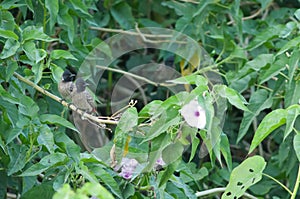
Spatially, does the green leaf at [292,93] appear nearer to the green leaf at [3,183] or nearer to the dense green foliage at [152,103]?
the dense green foliage at [152,103]

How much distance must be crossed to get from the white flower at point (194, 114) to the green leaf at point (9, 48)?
2.26ft

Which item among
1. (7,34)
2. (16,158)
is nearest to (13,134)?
(16,158)

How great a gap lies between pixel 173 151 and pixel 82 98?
621mm

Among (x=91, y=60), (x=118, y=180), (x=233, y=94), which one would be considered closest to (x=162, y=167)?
(x=118, y=180)

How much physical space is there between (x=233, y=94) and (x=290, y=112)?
16 cm

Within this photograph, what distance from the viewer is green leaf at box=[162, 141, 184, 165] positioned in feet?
6.30

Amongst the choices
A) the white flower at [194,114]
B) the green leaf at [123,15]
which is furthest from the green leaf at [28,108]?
the green leaf at [123,15]

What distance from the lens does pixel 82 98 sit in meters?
2.47

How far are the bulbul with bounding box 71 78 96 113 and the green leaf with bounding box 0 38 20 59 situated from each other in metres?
0.26

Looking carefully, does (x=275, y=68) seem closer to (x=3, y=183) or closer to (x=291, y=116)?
(x=291, y=116)

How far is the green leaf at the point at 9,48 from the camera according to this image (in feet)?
7.61

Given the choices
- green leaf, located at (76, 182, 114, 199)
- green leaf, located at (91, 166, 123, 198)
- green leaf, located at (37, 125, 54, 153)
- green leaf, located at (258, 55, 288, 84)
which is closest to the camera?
green leaf, located at (76, 182, 114, 199)

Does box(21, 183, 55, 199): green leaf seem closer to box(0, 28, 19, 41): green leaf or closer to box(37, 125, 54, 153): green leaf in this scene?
box(37, 125, 54, 153): green leaf

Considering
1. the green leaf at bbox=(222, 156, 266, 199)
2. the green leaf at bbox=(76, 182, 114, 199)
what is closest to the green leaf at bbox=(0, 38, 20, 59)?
the green leaf at bbox=(222, 156, 266, 199)
